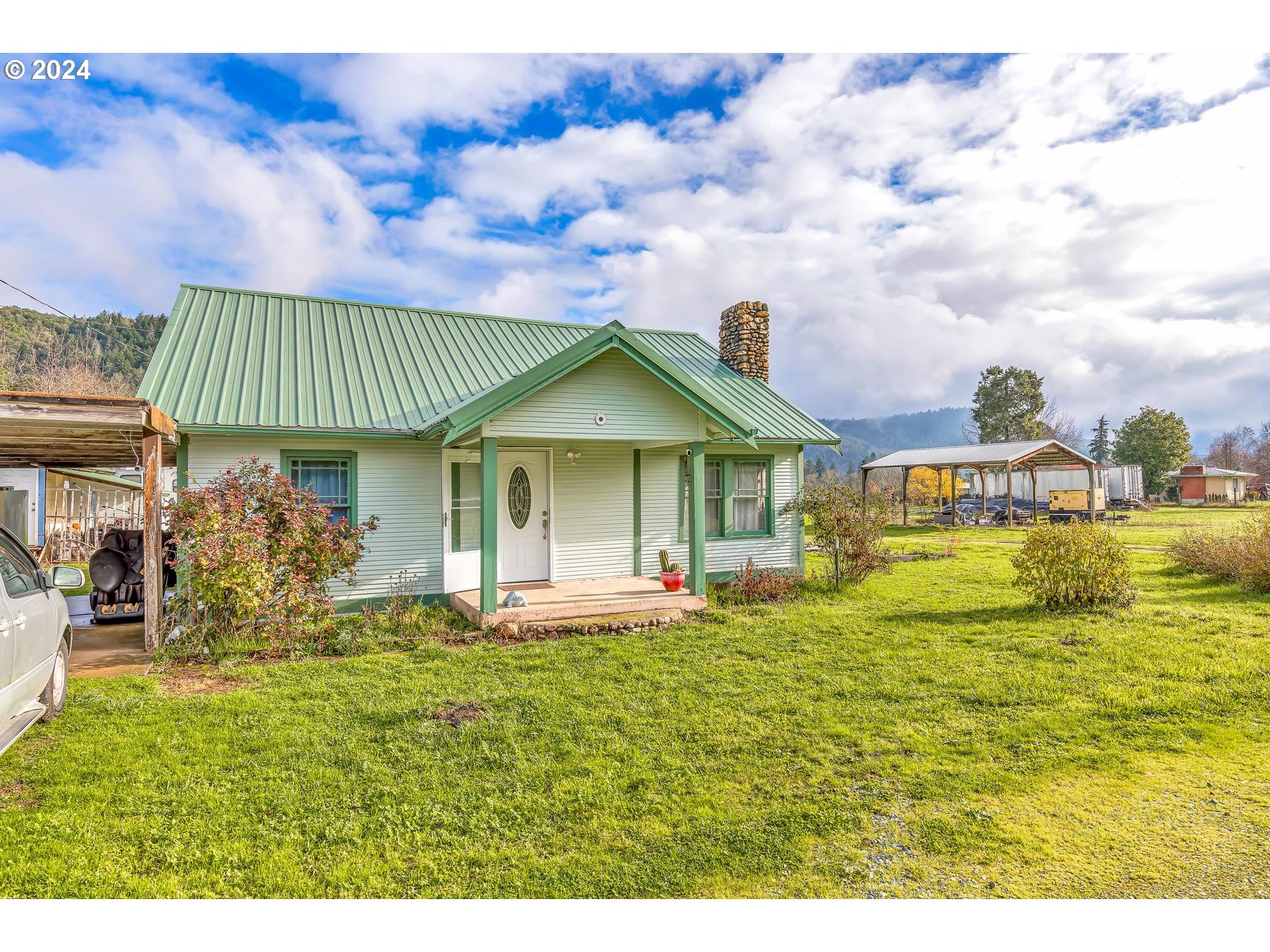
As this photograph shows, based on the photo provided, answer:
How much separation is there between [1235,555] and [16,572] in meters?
17.9

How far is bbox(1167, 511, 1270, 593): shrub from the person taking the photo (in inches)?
441

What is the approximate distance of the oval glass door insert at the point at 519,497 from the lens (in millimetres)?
11234

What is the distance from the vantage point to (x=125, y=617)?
1025 cm

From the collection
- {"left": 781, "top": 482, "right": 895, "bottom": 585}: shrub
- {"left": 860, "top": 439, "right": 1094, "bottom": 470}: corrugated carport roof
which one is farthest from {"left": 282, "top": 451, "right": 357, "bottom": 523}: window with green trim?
{"left": 860, "top": 439, "right": 1094, "bottom": 470}: corrugated carport roof

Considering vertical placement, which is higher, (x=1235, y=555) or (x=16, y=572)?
(x=16, y=572)

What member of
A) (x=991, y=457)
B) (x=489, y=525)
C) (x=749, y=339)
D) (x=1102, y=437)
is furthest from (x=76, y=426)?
(x=1102, y=437)

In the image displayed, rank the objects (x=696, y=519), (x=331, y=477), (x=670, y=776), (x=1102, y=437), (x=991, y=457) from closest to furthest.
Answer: (x=670, y=776)
(x=331, y=477)
(x=696, y=519)
(x=991, y=457)
(x=1102, y=437)

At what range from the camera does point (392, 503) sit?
10.3 m

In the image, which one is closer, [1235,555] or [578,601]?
[578,601]

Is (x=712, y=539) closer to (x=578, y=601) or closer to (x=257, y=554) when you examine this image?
(x=578, y=601)

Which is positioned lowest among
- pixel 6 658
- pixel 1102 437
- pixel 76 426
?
pixel 6 658

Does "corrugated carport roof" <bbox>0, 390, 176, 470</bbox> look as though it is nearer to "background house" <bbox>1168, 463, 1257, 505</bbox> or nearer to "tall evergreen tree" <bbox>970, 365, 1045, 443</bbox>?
"tall evergreen tree" <bbox>970, 365, 1045, 443</bbox>

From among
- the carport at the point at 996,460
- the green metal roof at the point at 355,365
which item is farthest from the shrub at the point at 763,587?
the carport at the point at 996,460

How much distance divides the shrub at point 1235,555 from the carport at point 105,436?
55.8 feet
